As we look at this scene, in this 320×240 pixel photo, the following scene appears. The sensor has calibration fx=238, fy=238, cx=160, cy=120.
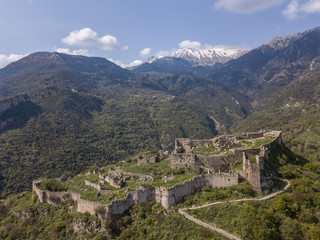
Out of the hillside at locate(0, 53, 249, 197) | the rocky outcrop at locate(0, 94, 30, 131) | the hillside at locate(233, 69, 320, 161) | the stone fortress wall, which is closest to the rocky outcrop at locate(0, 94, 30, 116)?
the rocky outcrop at locate(0, 94, 30, 131)

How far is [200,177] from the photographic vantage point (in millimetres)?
32000

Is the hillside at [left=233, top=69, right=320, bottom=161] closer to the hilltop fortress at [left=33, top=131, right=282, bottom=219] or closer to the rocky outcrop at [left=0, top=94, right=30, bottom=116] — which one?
the hilltop fortress at [left=33, top=131, right=282, bottom=219]

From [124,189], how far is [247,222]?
17.9 m

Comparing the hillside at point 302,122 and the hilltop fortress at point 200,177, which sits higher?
the hilltop fortress at point 200,177

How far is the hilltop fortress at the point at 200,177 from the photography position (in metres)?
30.6

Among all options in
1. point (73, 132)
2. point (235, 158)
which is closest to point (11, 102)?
point (73, 132)

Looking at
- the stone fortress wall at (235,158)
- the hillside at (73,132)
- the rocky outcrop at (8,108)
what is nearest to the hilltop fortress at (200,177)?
the stone fortress wall at (235,158)

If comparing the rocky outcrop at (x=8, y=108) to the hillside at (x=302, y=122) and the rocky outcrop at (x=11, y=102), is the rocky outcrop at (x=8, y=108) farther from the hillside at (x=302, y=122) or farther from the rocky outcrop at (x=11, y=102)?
the hillside at (x=302, y=122)

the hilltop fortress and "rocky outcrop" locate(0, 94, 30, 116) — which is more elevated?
"rocky outcrop" locate(0, 94, 30, 116)

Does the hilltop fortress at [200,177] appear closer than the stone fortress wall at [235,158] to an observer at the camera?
No

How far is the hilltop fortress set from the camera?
1204 inches

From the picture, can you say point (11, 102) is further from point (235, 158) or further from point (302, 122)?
point (302, 122)

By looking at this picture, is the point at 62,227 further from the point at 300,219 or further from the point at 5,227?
the point at 300,219

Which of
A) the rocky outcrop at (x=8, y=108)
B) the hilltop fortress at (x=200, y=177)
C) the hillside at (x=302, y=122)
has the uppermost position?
the rocky outcrop at (x=8, y=108)
